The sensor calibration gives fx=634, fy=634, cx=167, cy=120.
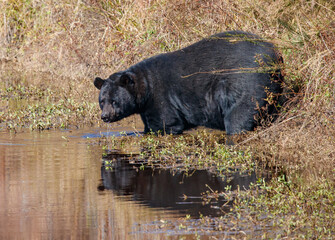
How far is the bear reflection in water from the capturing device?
18.8ft

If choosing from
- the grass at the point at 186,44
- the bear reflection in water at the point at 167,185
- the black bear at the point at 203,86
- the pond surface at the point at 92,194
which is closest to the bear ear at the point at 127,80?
the black bear at the point at 203,86

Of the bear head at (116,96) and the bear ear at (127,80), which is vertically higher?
the bear ear at (127,80)

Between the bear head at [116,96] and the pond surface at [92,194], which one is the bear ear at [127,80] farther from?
the pond surface at [92,194]

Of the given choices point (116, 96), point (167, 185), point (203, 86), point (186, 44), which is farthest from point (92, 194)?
point (186, 44)

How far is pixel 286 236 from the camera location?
4.62 metres

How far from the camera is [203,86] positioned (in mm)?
9508

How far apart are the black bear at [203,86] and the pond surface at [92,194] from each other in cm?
133

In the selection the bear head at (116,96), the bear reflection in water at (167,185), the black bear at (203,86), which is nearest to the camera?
the bear reflection in water at (167,185)

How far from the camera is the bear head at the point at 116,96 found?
1014 centimetres

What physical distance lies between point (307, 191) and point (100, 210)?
185 cm

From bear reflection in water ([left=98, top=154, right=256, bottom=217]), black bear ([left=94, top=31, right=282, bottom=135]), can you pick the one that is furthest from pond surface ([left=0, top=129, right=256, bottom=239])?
black bear ([left=94, top=31, right=282, bottom=135])

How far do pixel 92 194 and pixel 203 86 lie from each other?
3666mm

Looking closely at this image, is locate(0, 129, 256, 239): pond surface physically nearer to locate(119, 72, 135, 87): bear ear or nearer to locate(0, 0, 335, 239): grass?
locate(0, 0, 335, 239): grass

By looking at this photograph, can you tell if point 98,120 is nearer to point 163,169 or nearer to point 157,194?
point 163,169
